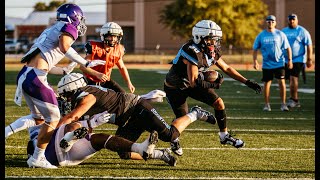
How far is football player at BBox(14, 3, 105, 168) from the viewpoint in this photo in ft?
24.3

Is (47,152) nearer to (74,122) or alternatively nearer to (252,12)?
(74,122)

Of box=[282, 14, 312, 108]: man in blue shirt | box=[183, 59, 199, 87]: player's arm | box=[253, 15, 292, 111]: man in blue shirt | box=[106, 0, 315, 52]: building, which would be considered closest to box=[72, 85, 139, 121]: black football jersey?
box=[183, 59, 199, 87]: player's arm

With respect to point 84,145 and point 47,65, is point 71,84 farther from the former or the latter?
point 84,145

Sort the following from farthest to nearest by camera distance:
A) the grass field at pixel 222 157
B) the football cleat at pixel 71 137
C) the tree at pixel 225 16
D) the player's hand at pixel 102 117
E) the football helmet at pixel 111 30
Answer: the tree at pixel 225 16
the football helmet at pixel 111 30
the player's hand at pixel 102 117
the grass field at pixel 222 157
the football cleat at pixel 71 137

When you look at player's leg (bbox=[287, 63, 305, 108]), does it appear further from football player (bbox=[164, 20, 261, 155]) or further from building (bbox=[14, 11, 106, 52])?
building (bbox=[14, 11, 106, 52])

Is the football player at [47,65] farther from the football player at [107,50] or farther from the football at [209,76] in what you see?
the football player at [107,50]

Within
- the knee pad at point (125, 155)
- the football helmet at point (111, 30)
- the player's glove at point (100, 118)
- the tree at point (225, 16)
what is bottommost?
the tree at point (225, 16)

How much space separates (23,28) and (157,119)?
73.8 metres

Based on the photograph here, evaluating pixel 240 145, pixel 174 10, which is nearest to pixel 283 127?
pixel 240 145

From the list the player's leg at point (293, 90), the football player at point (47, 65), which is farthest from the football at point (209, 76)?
the player's leg at point (293, 90)

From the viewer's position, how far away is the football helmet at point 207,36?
8.45 metres

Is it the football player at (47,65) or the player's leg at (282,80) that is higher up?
the football player at (47,65)

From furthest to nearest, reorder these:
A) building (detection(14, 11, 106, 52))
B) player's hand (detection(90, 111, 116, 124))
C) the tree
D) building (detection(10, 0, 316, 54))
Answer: building (detection(14, 11, 106, 52)) → building (detection(10, 0, 316, 54)) → the tree → player's hand (detection(90, 111, 116, 124))

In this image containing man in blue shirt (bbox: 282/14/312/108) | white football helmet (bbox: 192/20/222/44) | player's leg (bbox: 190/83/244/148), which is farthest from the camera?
man in blue shirt (bbox: 282/14/312/108)
